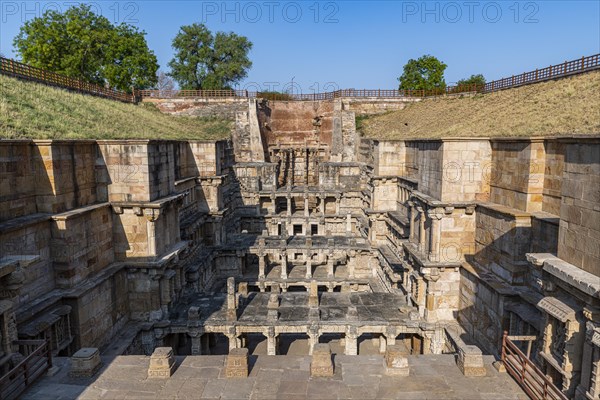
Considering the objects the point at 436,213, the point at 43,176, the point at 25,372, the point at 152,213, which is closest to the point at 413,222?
the point at 436,213

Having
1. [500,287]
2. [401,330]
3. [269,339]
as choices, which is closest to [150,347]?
[269,339]

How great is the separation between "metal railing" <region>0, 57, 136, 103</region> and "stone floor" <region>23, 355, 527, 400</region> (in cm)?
2002

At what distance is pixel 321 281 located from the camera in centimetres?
2556

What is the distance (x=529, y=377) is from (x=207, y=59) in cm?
5053

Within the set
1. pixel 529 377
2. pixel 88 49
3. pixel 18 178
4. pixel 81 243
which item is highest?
pixel 88 49

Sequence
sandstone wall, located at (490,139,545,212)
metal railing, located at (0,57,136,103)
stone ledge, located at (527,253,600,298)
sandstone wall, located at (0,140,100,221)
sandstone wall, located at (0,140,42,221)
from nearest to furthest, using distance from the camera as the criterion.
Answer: stone ledge, located at (527,253,600,298), sandstone wall, located at (0,140,42,221), sandstone wall, located at (0,140,100,221), sandstone wall, located at (490,139,545,212), metal railing, located at (0,57,136,103)

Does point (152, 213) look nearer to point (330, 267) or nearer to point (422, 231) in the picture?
point (422, 231)

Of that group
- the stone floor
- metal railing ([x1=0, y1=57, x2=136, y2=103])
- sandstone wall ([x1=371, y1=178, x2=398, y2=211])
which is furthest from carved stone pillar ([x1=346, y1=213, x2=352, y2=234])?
metal railing ([x1=0, y1=57, x2=136, y2=103])

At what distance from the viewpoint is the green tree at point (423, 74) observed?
54.5 m

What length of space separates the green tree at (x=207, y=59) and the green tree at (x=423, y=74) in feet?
68.6

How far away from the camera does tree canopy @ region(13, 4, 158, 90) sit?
123ft

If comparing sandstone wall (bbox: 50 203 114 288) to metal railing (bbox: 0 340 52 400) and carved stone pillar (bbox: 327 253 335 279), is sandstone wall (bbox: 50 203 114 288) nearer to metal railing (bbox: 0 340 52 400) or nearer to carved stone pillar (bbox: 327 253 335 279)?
metal railing (bbox: 0 340 52 400)

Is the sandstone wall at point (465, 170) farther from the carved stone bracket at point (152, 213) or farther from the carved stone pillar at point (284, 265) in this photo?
the carved stone pillar at point (284, 265)

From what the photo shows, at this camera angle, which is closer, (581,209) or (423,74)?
(581,209)
